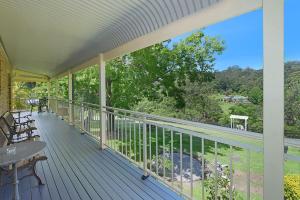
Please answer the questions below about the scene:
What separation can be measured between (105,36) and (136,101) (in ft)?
46.3

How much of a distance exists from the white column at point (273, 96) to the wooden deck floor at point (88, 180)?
1.71m

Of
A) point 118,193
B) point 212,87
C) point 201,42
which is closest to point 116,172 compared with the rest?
point 118,193

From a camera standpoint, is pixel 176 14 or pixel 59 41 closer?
pixel 176 14

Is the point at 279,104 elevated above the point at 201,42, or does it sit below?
below

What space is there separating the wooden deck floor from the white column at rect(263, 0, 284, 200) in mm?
1707

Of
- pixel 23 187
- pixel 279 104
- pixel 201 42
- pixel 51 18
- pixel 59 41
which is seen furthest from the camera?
pixel 201 42

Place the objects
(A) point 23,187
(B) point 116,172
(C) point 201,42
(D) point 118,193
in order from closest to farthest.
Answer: (D) point 118,193, (A) point 23,187, (B) point 116,172, (C) point 201,42

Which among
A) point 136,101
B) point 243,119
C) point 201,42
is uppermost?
point 201,42

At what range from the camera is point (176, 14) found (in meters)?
2.84

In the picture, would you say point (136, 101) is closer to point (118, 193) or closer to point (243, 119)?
point (243, 119)

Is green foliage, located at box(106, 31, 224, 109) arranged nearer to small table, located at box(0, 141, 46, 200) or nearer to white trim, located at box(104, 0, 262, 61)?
white trim, located at box(104, 0, 262, 61)

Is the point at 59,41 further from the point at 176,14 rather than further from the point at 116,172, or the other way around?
the point at 176,14

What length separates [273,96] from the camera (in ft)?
5.73

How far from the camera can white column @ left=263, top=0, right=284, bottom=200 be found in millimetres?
1705
